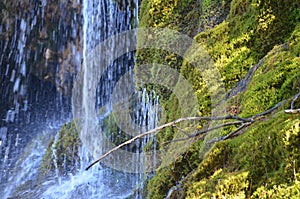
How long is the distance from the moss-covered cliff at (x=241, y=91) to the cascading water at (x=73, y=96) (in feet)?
3.81

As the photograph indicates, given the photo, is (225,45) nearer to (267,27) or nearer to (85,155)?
(267,27)

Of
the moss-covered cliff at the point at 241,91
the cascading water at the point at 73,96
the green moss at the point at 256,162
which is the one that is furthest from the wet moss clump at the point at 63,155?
the green moss at the point at 256,162

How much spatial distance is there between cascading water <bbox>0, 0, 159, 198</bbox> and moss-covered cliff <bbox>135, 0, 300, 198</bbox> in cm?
116

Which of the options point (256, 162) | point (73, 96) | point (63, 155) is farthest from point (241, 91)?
point (73, 96)

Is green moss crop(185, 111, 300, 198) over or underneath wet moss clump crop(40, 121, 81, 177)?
over

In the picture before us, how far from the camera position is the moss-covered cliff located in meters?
1.64

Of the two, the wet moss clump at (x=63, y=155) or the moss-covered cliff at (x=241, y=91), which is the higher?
the moss-covered cliff at (x=241, y=91)

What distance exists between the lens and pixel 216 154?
204 cm

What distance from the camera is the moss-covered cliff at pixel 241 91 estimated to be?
64.4 inches

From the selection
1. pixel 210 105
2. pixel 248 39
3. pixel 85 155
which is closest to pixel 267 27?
pixel 248 39

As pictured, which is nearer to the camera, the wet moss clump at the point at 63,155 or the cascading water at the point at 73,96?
the cascading water at the point at 73,96

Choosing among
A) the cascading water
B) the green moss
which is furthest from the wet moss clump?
the green moss

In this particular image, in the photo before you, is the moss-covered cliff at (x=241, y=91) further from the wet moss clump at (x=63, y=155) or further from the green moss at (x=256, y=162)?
the wet moss clump at (x=63, y=155)

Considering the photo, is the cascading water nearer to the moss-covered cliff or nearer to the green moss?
the moss-covered cliff
